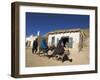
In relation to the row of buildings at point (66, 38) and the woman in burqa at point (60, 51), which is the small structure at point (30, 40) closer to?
the row of buildings at point (66, 38)

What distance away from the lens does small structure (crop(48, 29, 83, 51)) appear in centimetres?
207

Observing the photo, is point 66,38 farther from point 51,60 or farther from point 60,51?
point 51,60

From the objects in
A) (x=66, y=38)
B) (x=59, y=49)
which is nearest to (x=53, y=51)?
(x=59, y=49)

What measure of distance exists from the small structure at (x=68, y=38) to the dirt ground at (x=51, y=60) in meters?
0.06

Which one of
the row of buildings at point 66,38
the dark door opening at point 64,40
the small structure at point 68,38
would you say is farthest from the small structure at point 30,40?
the dark door opening at point 64,40

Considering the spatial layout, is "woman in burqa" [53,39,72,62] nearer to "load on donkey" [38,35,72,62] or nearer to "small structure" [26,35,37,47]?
"load on donkey" [38,35,72,62]

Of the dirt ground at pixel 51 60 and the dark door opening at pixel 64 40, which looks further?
the dark door opening at pixel 64 40

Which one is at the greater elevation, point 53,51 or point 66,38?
point 66,38

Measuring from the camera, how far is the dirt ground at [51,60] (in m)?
1.98

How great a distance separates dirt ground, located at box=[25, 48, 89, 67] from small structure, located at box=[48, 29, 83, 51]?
6 centimetres

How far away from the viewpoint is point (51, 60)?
81.3 inches

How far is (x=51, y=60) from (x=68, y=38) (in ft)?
0.79

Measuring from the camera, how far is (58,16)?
81.9 inches

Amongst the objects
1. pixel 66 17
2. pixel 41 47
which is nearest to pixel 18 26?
pixel 41 47
